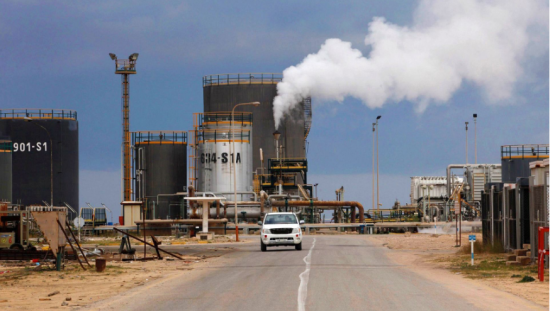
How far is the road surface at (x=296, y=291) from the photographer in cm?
1398

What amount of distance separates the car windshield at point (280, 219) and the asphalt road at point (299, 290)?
35.7ft

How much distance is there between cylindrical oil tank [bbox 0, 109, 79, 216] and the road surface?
68.6 metres

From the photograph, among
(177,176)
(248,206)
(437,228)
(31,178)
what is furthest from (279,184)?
(31,178)

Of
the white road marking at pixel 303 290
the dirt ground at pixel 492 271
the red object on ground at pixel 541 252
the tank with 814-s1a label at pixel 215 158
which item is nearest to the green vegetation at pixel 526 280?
the dirt ground at pixel 492 271

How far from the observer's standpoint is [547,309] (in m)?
13.7

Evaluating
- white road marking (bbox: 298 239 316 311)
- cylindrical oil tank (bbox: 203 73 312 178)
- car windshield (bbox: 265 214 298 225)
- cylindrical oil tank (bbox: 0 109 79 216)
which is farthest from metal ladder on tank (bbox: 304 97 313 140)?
white road marking (bbox: 298 239 316 311)

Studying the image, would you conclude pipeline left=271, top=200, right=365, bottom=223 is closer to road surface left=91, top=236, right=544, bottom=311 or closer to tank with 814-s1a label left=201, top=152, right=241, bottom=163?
tank with 814-s1a label left=201, top=152, right=241, bottom=163

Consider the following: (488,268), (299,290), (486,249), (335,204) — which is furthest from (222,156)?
(299,290)

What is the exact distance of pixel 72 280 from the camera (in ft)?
70.3

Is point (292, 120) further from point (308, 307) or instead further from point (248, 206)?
point (308, 307)

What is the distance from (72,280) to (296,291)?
8101 millimetres

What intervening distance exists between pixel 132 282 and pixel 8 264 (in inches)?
395

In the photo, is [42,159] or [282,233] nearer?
[282,233]

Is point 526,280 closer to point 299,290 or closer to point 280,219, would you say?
point 299,290
